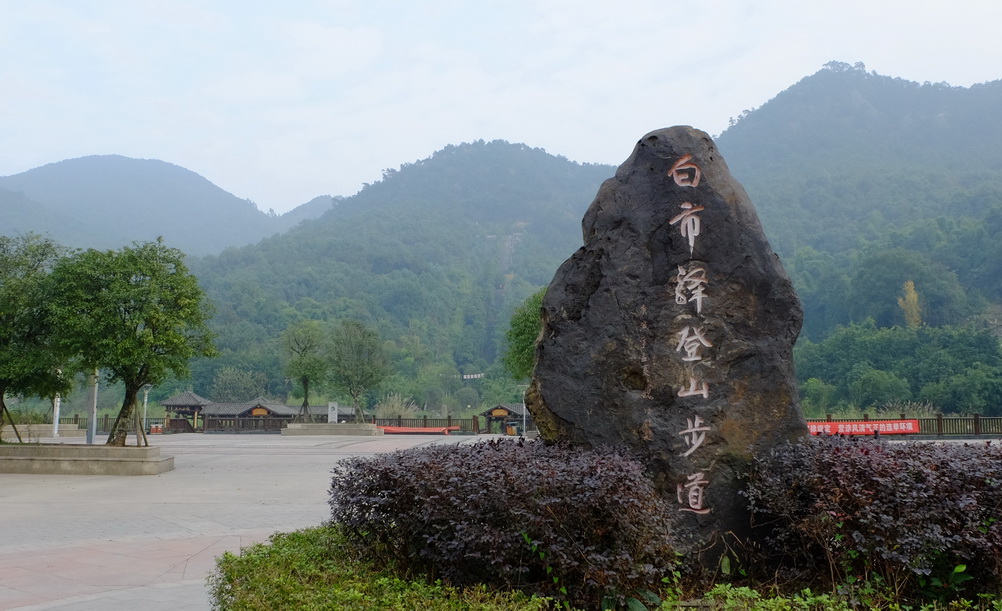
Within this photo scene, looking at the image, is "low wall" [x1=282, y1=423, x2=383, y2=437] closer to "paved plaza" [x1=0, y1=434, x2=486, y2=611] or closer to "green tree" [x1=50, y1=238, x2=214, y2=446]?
"paved plaza" [x1=0, y1=434, x2=486, y2=611]

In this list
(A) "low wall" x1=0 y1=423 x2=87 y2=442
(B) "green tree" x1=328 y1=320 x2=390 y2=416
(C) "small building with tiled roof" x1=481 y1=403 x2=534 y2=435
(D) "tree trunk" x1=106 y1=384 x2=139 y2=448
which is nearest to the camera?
(D) "tree trunk" x1=106 y1=384 x2=139 y2=448

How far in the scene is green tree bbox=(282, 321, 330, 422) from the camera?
118 ft

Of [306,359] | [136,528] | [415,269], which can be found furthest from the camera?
[415,269]

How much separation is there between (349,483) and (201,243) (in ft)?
476

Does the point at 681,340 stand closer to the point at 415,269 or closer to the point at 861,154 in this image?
the point at 415,269

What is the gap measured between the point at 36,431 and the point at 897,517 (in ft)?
84.8

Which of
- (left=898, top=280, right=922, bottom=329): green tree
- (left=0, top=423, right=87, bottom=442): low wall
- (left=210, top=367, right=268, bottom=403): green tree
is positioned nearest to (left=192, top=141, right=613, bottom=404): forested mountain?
(left=210, top=367, right=268, bottom=403): green tree

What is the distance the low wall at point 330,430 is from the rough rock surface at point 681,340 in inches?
1092

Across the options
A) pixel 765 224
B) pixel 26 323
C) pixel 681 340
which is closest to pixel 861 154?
pixel 765 224

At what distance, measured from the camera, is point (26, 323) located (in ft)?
47.0

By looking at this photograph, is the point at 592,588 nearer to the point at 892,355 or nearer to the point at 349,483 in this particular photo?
the point at 349,483

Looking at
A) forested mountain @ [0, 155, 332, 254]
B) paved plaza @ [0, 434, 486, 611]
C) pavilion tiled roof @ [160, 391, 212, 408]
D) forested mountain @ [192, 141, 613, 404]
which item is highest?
forested mountain @ [0, 155, 332, 254]

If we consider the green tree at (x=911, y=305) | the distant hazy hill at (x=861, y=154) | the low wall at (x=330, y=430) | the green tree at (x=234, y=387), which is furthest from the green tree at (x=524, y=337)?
the distant hazy hill at (x=861, y=154)

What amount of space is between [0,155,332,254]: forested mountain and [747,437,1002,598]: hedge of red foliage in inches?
4615
